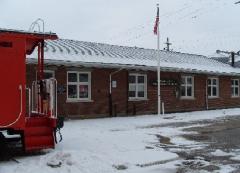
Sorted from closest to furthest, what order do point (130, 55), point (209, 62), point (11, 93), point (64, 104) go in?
1. point (11, 93)
2. point (64, 104)
3. point (130, 55)
4. point (209, 62)

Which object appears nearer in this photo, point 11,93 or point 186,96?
point 11,93

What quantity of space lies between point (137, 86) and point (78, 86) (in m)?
4.12

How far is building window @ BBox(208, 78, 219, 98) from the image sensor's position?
97.0ft

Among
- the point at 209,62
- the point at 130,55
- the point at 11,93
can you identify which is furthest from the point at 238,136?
the point at 209,62

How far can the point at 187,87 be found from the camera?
91.1ft

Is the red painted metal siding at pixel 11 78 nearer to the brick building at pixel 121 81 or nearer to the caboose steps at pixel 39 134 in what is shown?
the caboose steps at pixel 39 134

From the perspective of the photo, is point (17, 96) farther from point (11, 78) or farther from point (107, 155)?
point (107, 155)

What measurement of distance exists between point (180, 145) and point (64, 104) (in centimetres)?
901

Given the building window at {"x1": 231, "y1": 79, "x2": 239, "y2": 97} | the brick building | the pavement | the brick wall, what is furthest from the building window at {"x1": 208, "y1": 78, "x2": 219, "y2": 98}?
the pavement

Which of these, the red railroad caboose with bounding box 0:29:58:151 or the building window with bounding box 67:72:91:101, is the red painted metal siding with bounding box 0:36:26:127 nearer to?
the red railroad caboose with bounding box 0:29:58:151

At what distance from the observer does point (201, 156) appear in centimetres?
1132

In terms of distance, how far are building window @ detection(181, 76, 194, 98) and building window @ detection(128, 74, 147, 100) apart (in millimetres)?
3551

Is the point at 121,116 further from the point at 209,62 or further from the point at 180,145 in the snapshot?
the point at 209,62

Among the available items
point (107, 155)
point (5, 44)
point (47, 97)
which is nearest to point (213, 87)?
point (47, 97)
